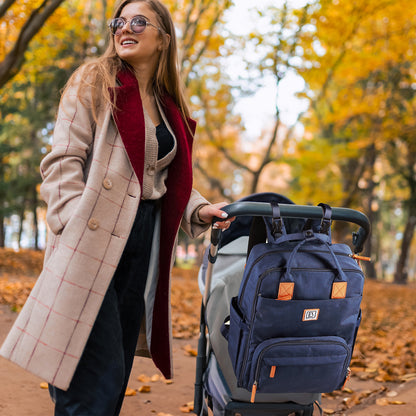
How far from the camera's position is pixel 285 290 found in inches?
73.0

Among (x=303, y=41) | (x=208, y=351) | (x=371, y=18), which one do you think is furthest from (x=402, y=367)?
(x=371, y=18)

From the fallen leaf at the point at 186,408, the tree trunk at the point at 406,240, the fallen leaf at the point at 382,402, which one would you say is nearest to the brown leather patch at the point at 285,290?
the fallen leaf at the point at 186,408

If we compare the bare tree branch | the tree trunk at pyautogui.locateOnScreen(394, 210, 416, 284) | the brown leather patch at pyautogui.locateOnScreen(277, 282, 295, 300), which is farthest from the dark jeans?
the tree trunk at pyautogui.locateOnScreen(394, 210, 416, 284)

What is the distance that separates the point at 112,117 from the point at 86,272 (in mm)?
663

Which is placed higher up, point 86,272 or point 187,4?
point 187,4

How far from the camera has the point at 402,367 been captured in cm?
439

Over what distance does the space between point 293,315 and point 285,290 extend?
0.38 ft

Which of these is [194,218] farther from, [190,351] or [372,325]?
[372,325]

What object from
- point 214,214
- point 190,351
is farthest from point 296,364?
point 190,351

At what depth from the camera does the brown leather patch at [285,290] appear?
1.85m

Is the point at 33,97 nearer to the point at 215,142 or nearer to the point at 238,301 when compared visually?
the point at 215,142

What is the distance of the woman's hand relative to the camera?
208 cm

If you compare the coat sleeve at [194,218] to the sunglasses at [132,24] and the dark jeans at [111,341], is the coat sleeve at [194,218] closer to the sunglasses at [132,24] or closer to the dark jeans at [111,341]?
the dark jeans at [111,341]

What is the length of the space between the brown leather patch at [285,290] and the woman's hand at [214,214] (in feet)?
1.27
